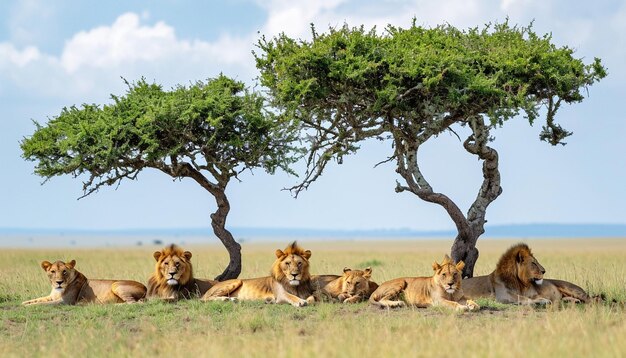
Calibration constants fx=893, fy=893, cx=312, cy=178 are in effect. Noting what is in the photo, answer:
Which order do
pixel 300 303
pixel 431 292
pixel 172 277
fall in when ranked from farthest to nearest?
pixel 172 277 < pixel 300 303 < pixel 431 292

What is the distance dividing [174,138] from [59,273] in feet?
16.4

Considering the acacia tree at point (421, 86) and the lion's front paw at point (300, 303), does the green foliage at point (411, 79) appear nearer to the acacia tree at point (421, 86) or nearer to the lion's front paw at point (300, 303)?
the acacia tree at point (421, 86)

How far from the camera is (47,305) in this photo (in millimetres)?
15867

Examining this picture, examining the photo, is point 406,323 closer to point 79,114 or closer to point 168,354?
point 168,354

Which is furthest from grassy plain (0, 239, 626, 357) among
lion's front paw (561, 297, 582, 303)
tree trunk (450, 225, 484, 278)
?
tree trunk (450, 225, 484, 278)

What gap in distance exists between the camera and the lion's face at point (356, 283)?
15.7m

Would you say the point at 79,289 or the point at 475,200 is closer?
the point at 79,289

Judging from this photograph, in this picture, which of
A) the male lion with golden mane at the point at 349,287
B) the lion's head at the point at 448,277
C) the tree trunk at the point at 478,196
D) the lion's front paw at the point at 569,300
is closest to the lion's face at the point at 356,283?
the male lion with golden mane at the point at 349,287

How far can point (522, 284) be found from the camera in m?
15.5

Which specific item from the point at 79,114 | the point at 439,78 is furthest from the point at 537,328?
the point at 79,114

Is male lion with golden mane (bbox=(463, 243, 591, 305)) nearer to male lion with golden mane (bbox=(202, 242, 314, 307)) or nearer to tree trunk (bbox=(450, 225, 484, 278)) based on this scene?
male lion with golden mane (bbox=(202, 242, 314, 307))

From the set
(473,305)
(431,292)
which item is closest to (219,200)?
(431,292)

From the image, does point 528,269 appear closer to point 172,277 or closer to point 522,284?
point 522,284

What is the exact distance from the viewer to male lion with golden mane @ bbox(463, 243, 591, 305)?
15.3 meters
